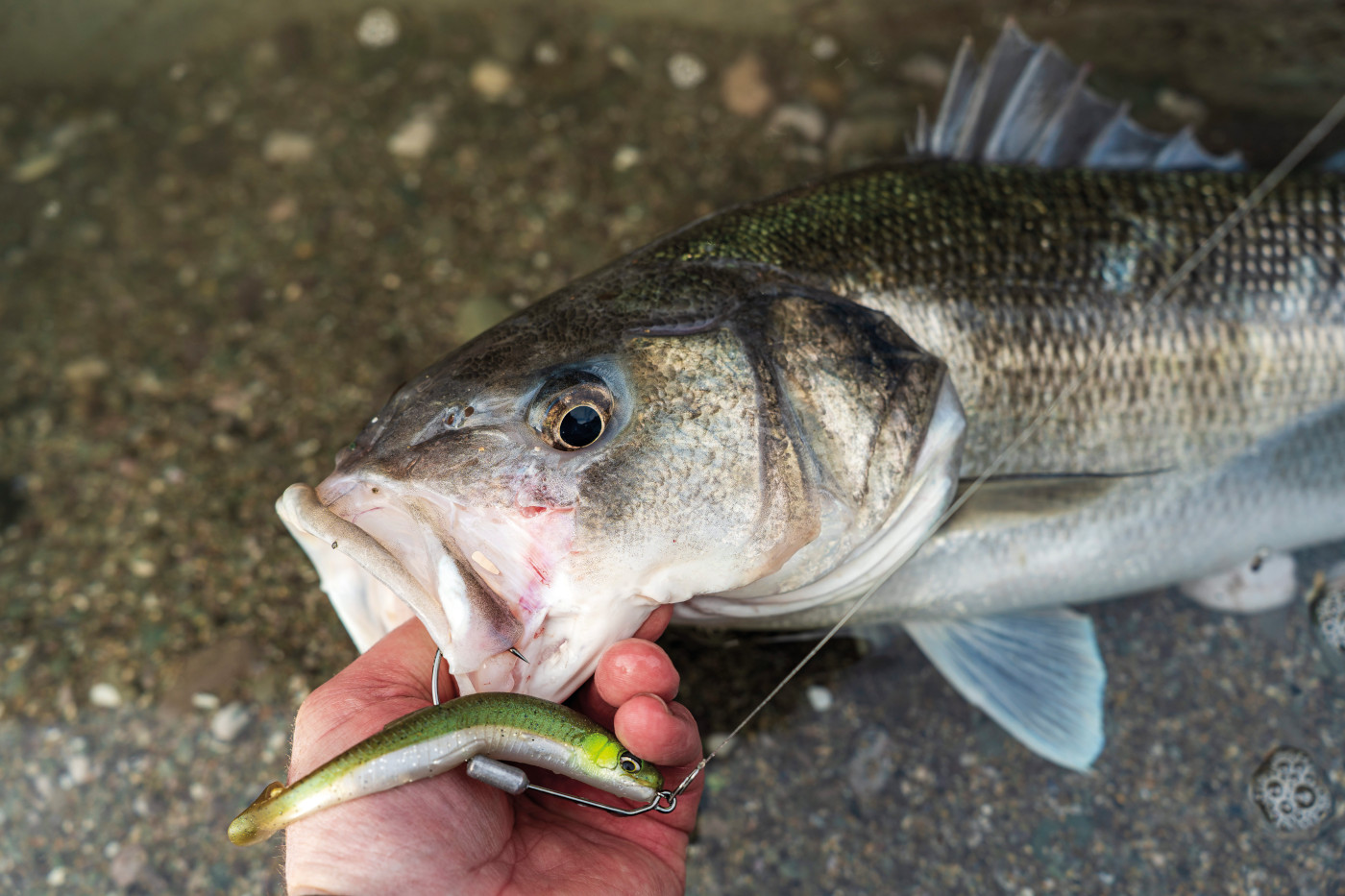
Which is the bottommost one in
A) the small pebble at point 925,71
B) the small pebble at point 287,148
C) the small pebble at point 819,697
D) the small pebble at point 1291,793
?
the small pebble at point 1291,793

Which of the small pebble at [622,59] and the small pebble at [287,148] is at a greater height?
the small pebble at [622,59]

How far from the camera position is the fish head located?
154 cm

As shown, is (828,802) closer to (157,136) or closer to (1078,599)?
(1078,599)

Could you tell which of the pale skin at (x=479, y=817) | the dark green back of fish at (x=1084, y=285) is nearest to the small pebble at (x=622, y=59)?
the dark green back of fish at (x=1084, y=285)

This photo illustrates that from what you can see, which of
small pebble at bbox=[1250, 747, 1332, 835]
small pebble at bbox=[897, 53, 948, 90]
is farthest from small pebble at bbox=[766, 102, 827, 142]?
small pebble at bbox=[1250, 747, 1332, 835]

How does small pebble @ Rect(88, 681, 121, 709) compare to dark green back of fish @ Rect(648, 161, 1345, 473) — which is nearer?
dark green back of fish @ Rect(648, 161, 1345, 473)

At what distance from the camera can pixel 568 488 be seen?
5.16 ft

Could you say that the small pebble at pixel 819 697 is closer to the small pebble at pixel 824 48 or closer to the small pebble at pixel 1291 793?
the small pebble at pixel 1291 793

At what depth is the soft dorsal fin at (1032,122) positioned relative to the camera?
8.09ft

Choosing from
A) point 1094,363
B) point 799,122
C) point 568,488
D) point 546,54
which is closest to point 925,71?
point 799,122

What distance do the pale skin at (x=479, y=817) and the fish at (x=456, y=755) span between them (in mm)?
81

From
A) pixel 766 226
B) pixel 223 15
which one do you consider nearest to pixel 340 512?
pixel 766 226

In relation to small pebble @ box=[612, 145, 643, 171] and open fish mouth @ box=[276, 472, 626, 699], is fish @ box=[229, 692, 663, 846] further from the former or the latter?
small pebble @ box=[612, 145, 643, 171]

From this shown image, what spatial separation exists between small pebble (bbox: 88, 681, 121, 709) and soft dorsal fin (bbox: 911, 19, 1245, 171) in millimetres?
2704
